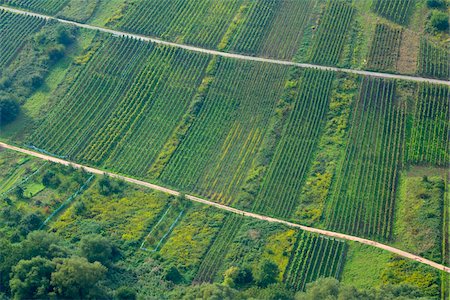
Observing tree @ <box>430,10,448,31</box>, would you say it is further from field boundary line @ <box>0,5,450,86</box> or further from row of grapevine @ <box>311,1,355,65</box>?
row of grapevine @ <box>311,1,355,65</box>

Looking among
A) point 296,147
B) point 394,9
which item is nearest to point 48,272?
point 296,147

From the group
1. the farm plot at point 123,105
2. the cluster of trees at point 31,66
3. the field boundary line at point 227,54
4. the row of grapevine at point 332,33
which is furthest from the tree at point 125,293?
the row of grapevine at point 332,33

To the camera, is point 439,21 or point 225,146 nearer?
point 225,146

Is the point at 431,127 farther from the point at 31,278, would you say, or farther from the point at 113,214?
the point at 31,278

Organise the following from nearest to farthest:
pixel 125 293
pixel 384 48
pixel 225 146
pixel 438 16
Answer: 1. pixel 125 293
2. pixel 225 146
3. pixel 384 48
4. pixel 438 16

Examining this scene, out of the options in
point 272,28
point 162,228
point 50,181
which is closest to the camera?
point 162,228

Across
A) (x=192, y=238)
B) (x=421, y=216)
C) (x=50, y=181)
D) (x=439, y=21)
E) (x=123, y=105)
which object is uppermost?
(x=439, y=21)

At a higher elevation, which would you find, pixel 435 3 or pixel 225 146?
pixel 435 3

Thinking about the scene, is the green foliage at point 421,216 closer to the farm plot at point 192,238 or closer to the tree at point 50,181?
the farm plot at point 192,238
